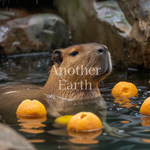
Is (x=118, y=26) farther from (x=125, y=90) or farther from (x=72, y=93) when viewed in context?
(x=72, y=93)

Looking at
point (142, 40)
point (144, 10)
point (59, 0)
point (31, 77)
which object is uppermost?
point (59, 0)

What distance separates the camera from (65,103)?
11.0 feet

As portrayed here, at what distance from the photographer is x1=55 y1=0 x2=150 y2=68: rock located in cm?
582

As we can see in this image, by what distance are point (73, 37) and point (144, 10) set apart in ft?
15.3

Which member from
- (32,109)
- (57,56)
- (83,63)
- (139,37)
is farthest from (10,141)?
(139,37)

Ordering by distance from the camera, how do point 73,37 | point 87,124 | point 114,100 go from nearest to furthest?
point 87,124 → point 114,100 → point 73,37

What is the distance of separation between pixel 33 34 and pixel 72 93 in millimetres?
6107

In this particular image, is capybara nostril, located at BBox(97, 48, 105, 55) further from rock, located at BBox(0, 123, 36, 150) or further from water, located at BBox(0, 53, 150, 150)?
rock, located at BBox(0, 123, 36, 150)

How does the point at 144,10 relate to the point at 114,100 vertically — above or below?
above

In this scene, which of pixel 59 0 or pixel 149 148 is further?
pixel 59 0

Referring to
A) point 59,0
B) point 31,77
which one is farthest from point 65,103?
point 59,0

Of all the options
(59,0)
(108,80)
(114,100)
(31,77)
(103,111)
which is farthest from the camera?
(59,0)

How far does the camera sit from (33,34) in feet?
30.0

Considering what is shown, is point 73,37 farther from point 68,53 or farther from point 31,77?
point 68,53
